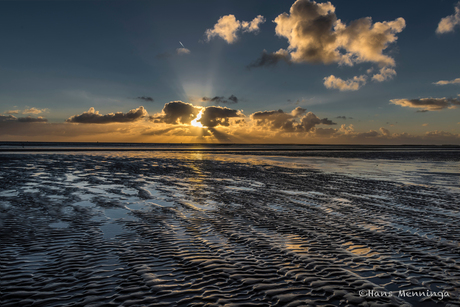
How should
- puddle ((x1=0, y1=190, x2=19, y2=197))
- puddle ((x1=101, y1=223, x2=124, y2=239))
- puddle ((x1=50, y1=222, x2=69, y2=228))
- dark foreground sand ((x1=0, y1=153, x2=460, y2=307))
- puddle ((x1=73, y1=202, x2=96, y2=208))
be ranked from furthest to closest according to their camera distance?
puddle ((x1=0, y1=190, x2=19, y2=197))
puddle ((x1=73, y1=202, x2=96, y2=208))
puddle ((x1=50, y1=222, x2=69, y2=228))
puddle ((x1=101, y1=223, x2=124, y2=239))
dark foreground sand ((x1=0, y1=153, x2=460, y2=307))

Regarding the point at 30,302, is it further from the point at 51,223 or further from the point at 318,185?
the point at 318,185

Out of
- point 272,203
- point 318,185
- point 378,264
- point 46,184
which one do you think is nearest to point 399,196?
point 318,185

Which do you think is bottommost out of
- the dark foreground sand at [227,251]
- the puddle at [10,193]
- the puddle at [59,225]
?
the dark foreground sand at [227,251]

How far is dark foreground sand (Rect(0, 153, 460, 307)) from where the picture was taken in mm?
4992

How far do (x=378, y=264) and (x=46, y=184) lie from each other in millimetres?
19666

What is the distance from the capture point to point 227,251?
7082 mm

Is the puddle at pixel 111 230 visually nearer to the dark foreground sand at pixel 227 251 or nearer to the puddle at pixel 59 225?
the dark foreground sand at pixel 227 251

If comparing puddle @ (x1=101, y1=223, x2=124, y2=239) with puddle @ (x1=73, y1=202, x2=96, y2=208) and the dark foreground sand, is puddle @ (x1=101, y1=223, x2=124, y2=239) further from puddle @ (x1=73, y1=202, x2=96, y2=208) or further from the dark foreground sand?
puddle @ (x1=73, y1=202, x2=96, y2=208)

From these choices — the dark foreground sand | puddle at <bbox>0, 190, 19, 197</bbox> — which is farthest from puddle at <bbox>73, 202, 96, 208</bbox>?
puddle at <bbox>0, 190, 19, 197</bbox>

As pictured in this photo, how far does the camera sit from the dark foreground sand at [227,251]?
16.4 feet

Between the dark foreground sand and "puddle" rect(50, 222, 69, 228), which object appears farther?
"puddle" rect(50, 222, 69, 228)

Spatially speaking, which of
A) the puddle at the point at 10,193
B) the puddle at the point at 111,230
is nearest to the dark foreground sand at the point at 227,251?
the puddle at the point at 111,230

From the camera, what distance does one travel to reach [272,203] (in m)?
13.0

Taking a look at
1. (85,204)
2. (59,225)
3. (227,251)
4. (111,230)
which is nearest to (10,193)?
(85,204)
